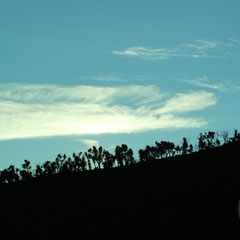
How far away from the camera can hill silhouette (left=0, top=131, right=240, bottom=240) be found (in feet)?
61.1

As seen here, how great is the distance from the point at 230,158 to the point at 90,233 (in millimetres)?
13201

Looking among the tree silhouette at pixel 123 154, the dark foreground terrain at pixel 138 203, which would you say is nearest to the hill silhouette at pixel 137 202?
the dark foreground terrain at pixel 138 203

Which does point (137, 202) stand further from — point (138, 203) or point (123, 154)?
point (123, 154)

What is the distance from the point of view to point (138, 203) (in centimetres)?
2223

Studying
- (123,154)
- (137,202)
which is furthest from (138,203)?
(123,154)

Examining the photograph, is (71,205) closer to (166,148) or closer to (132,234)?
(132,234)

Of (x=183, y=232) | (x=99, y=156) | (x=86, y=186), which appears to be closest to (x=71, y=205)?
(x=86, y=186)

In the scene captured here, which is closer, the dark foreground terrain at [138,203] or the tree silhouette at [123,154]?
the dark foreground terrain at [138,203]

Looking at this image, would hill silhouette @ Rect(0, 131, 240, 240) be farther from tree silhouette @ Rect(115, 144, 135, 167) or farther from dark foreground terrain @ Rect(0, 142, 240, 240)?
tree silhouette @ Rect(115, 144, 135, 167)

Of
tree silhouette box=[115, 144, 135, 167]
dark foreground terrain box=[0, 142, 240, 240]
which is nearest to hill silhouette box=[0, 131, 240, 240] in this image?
dark foreground terrain box=[0, 142, 240, 240]

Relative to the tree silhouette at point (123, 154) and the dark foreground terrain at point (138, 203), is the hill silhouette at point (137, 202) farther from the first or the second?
the tree silhouette at point (123, 154)

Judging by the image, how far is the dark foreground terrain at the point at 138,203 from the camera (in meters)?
18.5

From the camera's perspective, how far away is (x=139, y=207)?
21500 millimetres

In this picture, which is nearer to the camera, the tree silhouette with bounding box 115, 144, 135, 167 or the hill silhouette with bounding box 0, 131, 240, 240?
the hill silhouette with bounding box 0, 131, 240, 240
